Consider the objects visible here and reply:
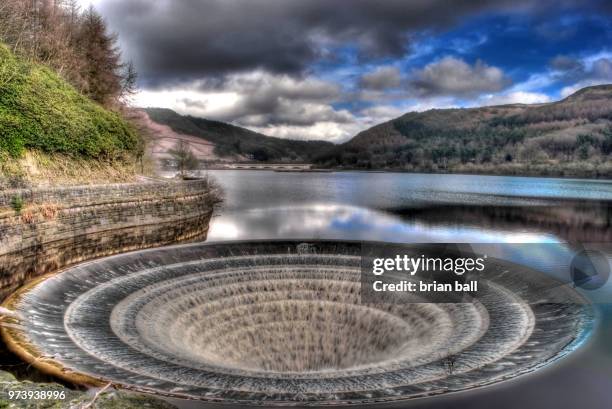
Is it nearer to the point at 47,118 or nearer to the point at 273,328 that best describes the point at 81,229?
the point at 47,118

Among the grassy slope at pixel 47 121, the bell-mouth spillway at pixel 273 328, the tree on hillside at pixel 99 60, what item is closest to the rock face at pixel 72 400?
the bell-mouth spillway at pixel 273 328

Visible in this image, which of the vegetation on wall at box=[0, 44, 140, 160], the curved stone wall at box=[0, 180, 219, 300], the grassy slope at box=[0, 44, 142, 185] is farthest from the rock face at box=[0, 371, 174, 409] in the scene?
the vegetation on wall at box=[0, 44, 140, 160]

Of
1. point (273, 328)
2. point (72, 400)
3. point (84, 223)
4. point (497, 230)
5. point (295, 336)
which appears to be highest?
point (84, 223)

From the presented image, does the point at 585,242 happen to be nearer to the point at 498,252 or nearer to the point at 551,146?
the point at 498,252

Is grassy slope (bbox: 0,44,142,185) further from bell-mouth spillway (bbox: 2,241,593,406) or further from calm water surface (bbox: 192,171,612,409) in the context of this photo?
calm water surface (bbox: 192,171,612,409)

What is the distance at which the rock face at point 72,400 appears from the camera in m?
5.54

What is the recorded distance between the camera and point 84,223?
1831cm

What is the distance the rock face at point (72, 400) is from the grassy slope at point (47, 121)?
45.5 ft

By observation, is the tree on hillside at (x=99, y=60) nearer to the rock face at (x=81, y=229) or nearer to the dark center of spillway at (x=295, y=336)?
the rock face at (x=81, y=229)

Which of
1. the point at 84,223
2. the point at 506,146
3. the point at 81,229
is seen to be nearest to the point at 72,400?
the point at 81,229

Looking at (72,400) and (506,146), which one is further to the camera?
(506,146)

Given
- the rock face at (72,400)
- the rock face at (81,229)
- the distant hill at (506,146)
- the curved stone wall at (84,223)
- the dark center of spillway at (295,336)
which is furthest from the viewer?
the distant hill at (506,146)

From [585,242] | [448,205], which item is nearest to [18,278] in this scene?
[585,242]

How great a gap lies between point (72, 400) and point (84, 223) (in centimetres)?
1387
